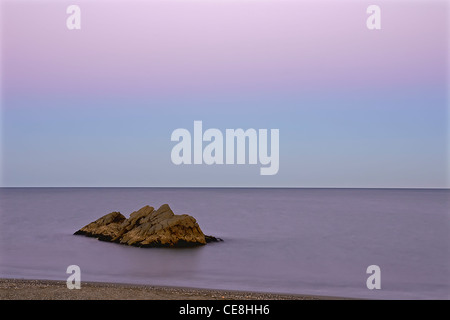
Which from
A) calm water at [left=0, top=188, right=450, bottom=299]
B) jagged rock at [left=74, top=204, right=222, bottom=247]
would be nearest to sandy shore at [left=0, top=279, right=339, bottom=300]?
calm water at [left=0, top=188, right=450, bottom=299]

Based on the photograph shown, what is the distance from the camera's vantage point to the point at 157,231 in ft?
94.7

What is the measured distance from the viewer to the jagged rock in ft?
93.1

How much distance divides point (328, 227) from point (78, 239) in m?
26.5

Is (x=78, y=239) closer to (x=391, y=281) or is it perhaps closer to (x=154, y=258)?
(x=154, y=258)

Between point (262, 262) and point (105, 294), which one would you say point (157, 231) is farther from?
point (105, 294)

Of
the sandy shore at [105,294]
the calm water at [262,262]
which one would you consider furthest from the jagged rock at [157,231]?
the sandy shore at [105,294]

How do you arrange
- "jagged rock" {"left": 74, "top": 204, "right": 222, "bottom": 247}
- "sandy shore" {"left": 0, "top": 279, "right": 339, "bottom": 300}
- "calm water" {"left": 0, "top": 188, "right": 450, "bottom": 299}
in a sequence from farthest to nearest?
"jagged rock" {"left": 74, "top": 204, "right": 222, "bottom": 247}, "calm water" {"left": 0, "top": 188, "right": 450, "bottom": 299}, "sandy shore" {"left": 0, "top": 279, "right": 339, "bottom": 300}

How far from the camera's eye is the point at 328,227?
162ft

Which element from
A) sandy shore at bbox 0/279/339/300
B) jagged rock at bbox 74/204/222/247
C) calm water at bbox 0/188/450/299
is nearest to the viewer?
sandy shore at bbox 0/279/339/300

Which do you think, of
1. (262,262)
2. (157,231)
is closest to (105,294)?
(262,262)

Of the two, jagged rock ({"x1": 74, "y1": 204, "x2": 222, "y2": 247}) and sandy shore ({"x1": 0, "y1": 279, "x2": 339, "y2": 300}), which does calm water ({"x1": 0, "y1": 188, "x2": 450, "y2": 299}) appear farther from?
sandy shore ({"x1": 0, "y1": 279, "x2": 339, "y2": 300})

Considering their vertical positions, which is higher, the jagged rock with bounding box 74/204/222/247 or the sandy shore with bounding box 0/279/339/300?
the sandy shore with bounding box 0/279/339/300

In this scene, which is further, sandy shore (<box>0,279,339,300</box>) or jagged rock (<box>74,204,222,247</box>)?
jagged rock (<box>74,204,222,247</box>)
